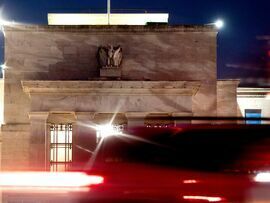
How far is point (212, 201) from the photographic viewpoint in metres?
7.67

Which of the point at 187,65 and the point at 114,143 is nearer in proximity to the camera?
the point at 114,143

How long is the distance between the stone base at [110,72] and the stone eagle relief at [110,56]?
159 mm

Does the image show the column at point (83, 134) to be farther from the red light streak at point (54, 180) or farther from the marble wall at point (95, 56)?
the red light streak at point (54, 180)

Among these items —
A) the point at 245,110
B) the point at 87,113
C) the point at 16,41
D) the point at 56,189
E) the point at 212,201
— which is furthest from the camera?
the point at 245,110

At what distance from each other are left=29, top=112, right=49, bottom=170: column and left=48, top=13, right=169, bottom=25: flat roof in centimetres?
1036

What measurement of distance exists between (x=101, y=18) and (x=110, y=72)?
323 inches

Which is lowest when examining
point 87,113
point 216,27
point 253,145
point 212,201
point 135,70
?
point 212,201

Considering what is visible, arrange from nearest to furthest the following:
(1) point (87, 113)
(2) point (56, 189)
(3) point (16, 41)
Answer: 1. (2) point (56, 189)
2. (1) point (87, 113)
3. (3) point (16, 41)

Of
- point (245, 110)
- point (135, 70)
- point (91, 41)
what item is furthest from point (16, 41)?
point (245, 110)

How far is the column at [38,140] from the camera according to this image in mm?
29812

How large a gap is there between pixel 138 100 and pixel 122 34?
4.07 metres

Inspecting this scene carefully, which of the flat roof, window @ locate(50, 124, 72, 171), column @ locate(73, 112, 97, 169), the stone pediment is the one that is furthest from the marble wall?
the flat roof

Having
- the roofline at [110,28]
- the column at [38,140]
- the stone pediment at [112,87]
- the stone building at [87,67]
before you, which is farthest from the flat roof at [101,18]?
the column at [38,140]

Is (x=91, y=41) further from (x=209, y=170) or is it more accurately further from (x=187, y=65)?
(x=209, y=170)
